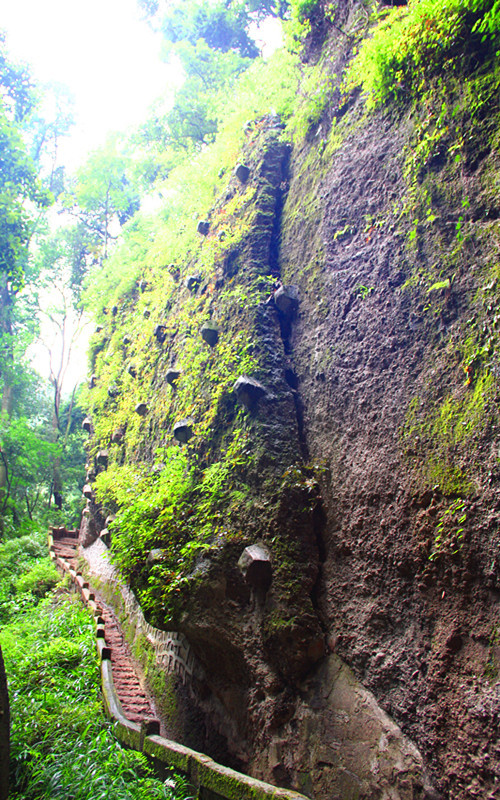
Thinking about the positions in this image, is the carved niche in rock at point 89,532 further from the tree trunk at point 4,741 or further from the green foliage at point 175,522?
the tree trunk at point 4,741

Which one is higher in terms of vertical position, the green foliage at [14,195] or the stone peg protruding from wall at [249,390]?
the green foliage at [14,195]

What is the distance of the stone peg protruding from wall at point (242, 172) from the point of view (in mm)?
6668

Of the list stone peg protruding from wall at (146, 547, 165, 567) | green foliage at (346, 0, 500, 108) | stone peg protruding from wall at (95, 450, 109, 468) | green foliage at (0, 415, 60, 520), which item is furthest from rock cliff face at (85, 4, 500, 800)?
green foliage at (0, 415, 60, 520)

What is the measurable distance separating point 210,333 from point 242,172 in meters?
2.54

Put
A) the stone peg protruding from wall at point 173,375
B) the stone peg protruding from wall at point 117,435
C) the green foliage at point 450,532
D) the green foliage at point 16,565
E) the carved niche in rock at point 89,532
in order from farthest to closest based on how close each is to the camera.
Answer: the carved niche in rock at point 89,532 → the stone peg protruding from wall at point 117,435 → the green foliage at point 16,565 → the stone peg protruding from wall at point 173,375 → the green foliage at point 450,532

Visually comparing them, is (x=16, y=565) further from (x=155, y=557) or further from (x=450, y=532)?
(x=450, y=532)

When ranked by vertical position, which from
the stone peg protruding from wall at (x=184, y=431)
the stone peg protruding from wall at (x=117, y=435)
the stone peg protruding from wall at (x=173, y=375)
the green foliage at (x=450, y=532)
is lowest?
the green foliage at (x=450, y=532)

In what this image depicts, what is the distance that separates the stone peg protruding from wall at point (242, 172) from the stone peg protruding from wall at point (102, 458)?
5.80 meters

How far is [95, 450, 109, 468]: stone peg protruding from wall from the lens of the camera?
9594 millimetres

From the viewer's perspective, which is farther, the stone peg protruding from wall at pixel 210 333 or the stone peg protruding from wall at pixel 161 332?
the stone peg protruding from wall at pixel 161 332

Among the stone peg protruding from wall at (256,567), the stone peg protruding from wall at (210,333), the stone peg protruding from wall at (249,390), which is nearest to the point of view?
the stone peg protruding from wall at (256,567)

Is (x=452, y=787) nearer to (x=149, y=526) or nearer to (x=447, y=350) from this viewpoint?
(x=447, y=350)

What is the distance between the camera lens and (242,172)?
669 centimetres

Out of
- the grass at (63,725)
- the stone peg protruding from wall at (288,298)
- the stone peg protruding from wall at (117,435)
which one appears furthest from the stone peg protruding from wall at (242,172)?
the grass at (63,725)
